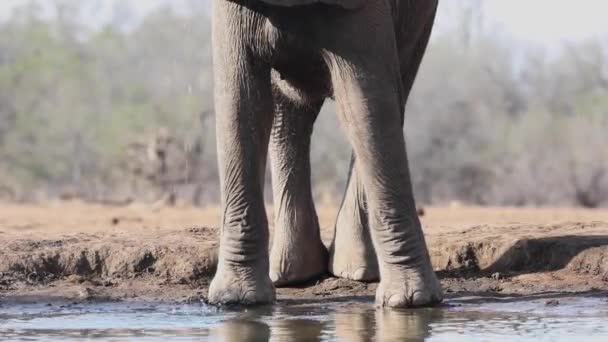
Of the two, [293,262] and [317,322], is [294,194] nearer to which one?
[293,262]

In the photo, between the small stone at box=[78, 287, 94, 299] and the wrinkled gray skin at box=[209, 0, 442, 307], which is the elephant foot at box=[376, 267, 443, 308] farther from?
the small stone at box=[78, 287, 94, 299]

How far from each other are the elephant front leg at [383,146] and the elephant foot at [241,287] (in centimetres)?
49

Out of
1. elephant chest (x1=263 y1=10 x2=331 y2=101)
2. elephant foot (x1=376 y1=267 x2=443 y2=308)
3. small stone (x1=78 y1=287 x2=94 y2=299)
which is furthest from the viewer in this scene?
small stone (x1=78 y1=287 x2=94 y2=299)

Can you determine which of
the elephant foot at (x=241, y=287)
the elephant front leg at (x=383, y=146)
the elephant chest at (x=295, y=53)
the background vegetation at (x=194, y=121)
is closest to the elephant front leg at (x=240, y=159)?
the elephant foot at (x=241, y=287)

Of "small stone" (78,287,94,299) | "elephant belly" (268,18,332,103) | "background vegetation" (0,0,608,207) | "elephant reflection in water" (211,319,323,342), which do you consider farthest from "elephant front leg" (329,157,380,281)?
"background vegetation" (0,0,608,207)

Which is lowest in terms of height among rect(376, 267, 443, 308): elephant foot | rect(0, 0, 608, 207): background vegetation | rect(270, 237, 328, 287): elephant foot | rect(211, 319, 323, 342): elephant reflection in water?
rect(211, 319, 323, 342): elephant reflection in water

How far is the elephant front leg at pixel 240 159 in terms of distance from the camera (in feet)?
20.9

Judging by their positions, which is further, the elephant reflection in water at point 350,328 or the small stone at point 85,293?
the small stone at point 85,293

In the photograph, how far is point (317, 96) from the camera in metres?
6.96

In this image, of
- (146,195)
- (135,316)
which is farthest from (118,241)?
(146,195)

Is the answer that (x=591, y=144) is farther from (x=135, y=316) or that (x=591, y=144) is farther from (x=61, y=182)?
(x=135, y=316)

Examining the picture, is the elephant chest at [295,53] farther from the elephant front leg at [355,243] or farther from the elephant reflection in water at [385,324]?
the elephant reflection in water at [385,324]

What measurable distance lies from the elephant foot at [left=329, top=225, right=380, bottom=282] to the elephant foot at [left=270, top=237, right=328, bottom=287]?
0.42ft

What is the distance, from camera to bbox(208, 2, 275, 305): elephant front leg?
637 centimetres
